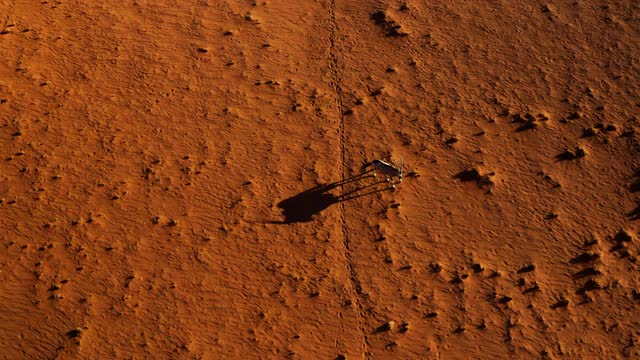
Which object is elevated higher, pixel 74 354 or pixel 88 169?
pixel 88 169

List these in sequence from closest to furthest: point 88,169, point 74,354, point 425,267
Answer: point 74,354, point 425,267, point 88,169

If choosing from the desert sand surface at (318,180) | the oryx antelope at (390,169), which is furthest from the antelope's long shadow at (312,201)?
the oryx antelope at (390,169)

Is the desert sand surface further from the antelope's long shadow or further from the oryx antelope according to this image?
the oryx antelope

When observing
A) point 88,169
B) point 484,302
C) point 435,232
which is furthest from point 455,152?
point 88,169

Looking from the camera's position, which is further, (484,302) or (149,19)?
(149,19)

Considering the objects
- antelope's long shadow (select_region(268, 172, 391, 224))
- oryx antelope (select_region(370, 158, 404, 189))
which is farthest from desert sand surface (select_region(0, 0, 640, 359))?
oryx antelope (select_region(370, 158, 404, 189))

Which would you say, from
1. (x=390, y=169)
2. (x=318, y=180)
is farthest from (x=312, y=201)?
(x=390, y=169)

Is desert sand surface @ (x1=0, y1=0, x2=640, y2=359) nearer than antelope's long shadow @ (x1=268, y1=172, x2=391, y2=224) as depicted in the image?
Yes

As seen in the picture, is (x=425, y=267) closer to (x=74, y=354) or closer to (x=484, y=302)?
(x=484, y=302)
